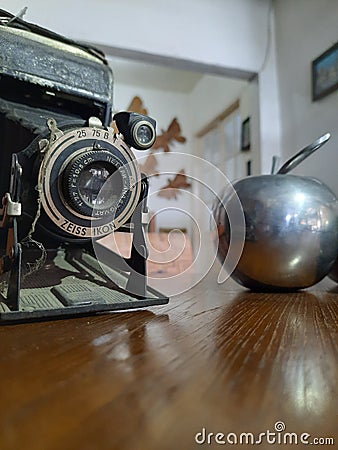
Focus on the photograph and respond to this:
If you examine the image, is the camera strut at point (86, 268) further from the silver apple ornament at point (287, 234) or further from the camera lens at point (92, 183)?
the silver apple ornament at point (287, 234)

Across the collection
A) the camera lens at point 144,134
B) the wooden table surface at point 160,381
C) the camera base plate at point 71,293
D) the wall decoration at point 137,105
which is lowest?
the wooden table surface at point 160,381

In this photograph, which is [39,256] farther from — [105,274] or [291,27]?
[291,27]

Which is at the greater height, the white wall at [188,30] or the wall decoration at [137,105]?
the wall decoration at [137,105]

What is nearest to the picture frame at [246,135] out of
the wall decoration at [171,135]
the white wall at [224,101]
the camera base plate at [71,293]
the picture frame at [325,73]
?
the white wall at [224,101]

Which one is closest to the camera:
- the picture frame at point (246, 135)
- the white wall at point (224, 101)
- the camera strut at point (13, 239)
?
the camera strut at point (13, 239)

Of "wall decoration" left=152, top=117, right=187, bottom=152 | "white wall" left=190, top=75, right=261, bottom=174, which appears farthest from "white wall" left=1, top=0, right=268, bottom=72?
"wall decoration" left=152, top=117, right=187, bottom=152

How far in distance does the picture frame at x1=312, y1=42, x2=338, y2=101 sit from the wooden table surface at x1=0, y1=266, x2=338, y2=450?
91 centimetres

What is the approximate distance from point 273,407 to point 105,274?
1.09ft

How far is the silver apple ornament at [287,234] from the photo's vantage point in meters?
0.62

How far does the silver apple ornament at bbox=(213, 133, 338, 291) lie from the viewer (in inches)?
24.4

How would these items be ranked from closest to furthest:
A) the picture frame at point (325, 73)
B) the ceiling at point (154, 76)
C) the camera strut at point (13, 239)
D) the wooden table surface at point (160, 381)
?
the wooden table surface at point (160, 381), the camera strut at point (13, 239), the picture frame at point (325, 73), the ceiling at point (154, 76)

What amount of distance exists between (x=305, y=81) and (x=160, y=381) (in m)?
1.25

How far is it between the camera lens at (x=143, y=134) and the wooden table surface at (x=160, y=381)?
204 millimetres

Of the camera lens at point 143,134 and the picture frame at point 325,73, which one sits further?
the picture frame at point 325,73
